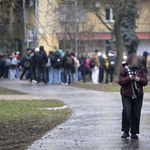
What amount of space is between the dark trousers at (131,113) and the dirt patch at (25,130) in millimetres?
1714

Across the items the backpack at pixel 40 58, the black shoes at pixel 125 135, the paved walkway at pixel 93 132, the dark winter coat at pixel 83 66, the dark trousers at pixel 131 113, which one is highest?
the backpack at pixel 40 58

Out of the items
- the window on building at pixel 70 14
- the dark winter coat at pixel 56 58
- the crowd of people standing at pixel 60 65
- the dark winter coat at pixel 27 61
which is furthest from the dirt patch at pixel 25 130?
the window on building at pixel 70 14

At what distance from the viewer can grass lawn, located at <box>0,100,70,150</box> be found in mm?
7586

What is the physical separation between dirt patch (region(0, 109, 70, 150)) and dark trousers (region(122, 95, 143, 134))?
1.71m

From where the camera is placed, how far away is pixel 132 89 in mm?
7094

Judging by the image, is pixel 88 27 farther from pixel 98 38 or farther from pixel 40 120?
pixel 40 120

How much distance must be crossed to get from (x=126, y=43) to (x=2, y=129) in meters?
26.1

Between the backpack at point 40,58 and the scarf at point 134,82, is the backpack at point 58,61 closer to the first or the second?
the backpack at point 40,58

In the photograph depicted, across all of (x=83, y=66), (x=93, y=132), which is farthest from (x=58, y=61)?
(x=93, y=132)

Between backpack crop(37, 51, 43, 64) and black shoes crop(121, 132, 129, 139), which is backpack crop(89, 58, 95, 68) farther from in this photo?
black shoes crop(121, 132, 129, 139)

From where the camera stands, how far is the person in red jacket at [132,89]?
23.1 feet

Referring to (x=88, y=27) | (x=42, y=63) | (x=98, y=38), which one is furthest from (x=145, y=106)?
(x=98, y=38)

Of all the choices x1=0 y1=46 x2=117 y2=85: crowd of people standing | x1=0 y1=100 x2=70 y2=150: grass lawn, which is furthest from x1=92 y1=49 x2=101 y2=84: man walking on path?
x1=0 y1=100 x2=70 y2=150: grass lawn

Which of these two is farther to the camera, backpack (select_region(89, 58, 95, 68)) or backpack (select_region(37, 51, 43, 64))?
backpack (select_region(89, 58, 95, 68))
